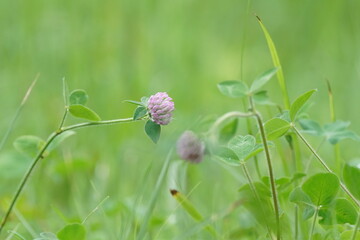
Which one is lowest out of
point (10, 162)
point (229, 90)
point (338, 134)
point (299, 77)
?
point (299, 77)

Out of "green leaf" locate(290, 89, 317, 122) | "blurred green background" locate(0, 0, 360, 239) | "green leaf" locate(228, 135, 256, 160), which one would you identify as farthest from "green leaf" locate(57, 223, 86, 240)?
"blurred green background" locate(0, 0, 360, 239)

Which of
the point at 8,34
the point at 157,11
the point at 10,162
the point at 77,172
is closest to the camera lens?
the point at 10,162

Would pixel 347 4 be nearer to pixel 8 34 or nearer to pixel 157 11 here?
pixel 157 11

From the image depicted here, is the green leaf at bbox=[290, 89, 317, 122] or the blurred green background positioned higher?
the green leaf at bbox=[290, 89, 317, 122]

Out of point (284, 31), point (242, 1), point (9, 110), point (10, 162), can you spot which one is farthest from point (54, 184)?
point (242, 1)

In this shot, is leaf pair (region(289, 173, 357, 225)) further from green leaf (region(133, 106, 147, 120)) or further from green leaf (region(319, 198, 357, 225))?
green leaf (region(133, 106, 147, 120))

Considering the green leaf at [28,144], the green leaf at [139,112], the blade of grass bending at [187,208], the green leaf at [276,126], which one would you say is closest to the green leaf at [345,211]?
the green leaf at [276,126]

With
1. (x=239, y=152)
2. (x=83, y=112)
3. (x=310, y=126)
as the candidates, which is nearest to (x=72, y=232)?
(x=83, y=112)
